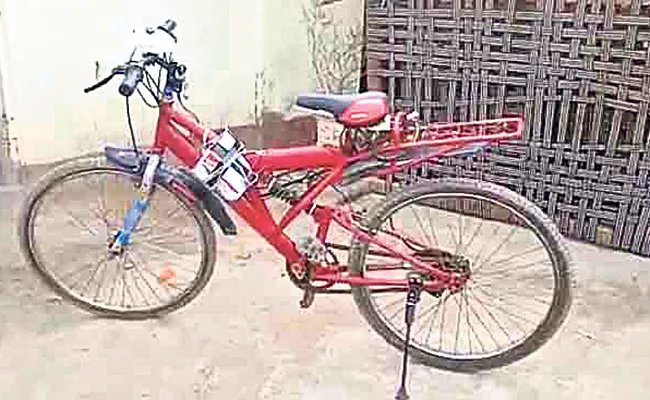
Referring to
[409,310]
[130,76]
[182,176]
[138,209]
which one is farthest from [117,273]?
[409,310]

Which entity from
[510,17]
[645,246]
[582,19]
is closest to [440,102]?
[510,17]

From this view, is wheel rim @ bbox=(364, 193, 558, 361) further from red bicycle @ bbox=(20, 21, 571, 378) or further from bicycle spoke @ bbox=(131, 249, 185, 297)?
bicycle spoke @ bbox=(131, 249, 185, 297)

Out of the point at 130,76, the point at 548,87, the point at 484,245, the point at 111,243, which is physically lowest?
the point at 484,245

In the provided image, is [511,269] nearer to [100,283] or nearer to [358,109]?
[358,109]

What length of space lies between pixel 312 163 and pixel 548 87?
1330mm

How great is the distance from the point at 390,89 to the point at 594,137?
35.4 inches

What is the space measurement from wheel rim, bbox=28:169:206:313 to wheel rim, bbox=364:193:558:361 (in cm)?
67

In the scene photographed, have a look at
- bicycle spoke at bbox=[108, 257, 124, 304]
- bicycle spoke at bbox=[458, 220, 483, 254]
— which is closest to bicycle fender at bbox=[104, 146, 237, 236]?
bicycle spoke at bbox=[108, 257, 124, 304]

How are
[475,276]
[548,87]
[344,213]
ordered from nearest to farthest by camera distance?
[344,213], [475,276], [548,87]

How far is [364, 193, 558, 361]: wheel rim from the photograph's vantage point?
7.99 ft

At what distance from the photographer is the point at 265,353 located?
8.25 feet

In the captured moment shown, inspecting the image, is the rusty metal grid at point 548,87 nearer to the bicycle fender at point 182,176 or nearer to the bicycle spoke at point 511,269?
the bicycle spoke at point 511,269

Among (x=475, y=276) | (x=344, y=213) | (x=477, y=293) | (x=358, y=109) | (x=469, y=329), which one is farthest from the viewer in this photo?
(x=475, y=276)

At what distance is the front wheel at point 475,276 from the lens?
2275 millimetres
